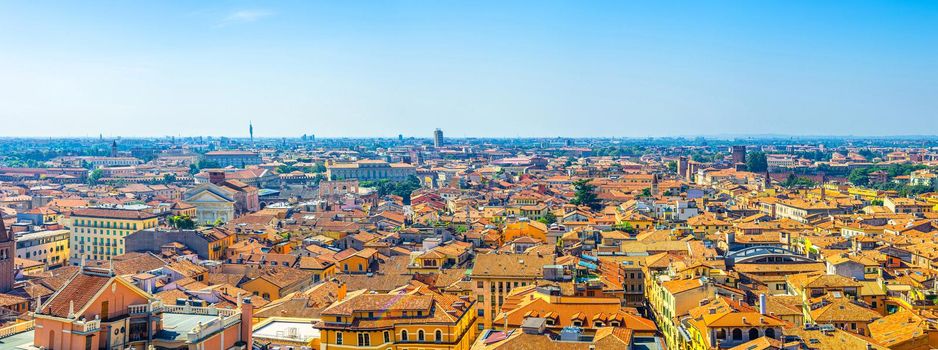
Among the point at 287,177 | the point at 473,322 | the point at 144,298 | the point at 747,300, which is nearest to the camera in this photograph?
the point at 144,298

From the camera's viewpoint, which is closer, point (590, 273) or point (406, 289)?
point (406, 289)

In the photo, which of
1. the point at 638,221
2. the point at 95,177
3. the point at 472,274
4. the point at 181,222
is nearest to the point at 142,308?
the point at 472,274

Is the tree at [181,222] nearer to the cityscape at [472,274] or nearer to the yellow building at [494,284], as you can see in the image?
the cityscape at [472,274]

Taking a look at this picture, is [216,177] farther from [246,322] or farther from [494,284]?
[246,322]

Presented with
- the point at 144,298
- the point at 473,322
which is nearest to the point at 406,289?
the point at 473,322

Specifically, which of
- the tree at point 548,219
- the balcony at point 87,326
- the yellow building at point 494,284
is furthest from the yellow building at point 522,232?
the balcony at point 87,326

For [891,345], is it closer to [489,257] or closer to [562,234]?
[489,257]
